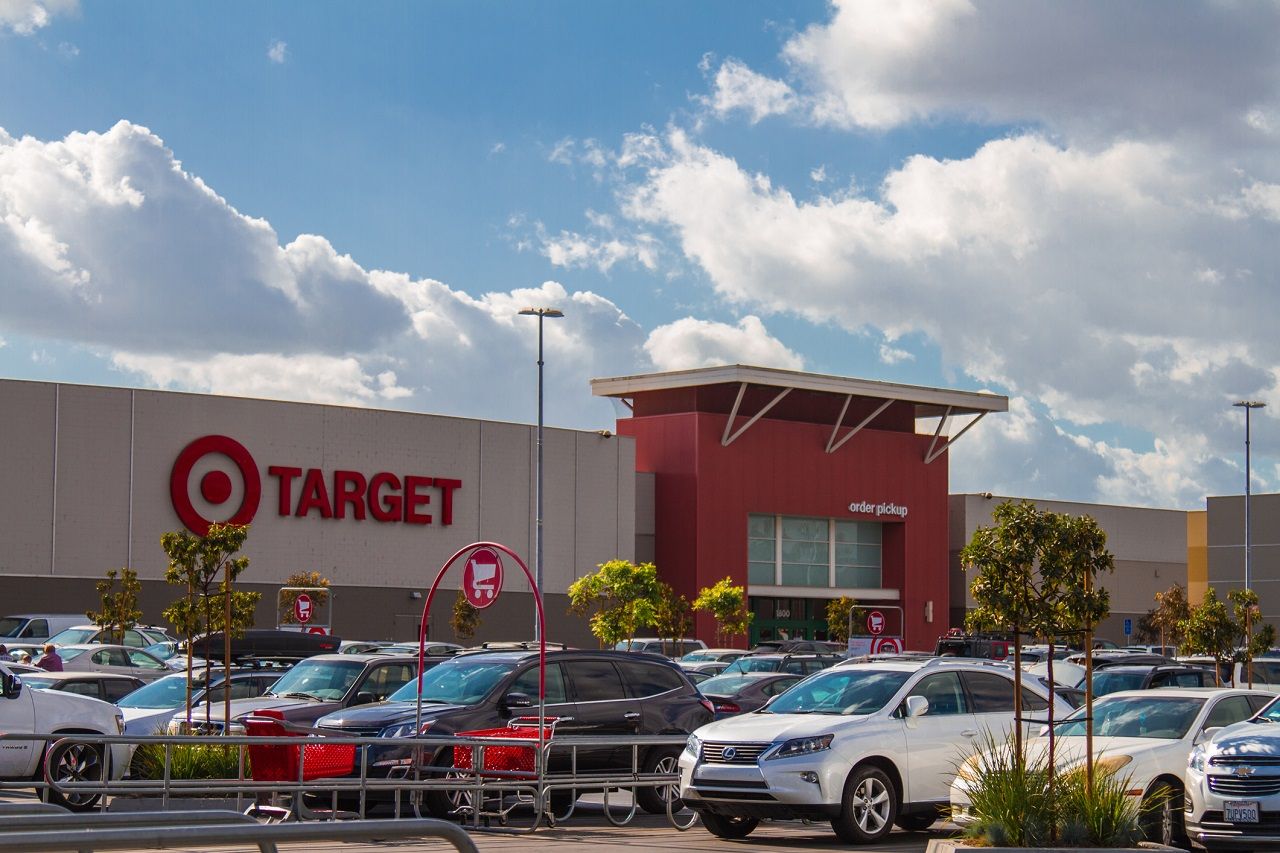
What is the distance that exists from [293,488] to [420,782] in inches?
1715

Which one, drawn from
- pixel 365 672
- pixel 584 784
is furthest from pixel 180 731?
pixel 584 784

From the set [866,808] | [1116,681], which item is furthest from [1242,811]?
[1116,681]

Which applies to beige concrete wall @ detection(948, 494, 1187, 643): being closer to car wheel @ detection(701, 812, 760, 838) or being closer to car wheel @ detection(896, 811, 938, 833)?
car wheel @ detection(896, 811, 938, 833)

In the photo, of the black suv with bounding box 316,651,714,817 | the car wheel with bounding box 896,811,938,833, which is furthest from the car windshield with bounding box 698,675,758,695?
the car wheel with bounding box 896,811,938,833

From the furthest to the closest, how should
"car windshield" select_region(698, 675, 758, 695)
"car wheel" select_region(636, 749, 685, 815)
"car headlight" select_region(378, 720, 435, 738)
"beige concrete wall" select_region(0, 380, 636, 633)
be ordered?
"beige concrete wall" select_region(0, 380, 636, 633), "car windshield" select_region(698, 675, 758, 695), "car wheel" select_region(636, 749, 685, 815), "car headlight" select_region(378, 720, 435, 738)

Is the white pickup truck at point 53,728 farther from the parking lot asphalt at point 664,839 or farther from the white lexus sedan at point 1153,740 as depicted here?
the white lexus sedan at point 1153,740

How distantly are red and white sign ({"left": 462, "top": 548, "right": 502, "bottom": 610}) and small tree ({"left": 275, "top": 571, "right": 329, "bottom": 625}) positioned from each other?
118 ft

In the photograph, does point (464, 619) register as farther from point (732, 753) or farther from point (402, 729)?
point (732, 753)

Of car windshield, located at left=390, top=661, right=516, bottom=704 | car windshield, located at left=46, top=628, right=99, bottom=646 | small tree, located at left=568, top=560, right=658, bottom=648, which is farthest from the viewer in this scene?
small tree, located at left=568, top=560, right=658, bottom=648

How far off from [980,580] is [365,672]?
9196 mm

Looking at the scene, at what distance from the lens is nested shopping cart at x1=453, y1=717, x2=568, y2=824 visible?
16.6 metres

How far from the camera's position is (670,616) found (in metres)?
59.2

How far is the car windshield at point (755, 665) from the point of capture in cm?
3334

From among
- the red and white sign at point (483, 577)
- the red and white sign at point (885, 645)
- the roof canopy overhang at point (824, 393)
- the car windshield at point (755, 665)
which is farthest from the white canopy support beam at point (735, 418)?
the red and white sign at point (483, 577)
